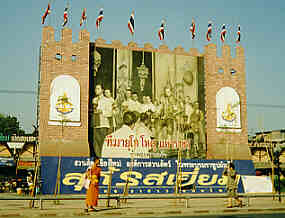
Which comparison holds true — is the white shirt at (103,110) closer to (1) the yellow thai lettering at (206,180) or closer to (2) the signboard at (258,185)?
(1) the yellow thai lettering at (206,180)

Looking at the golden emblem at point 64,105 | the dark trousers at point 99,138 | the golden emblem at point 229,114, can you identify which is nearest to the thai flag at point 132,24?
the golden emblem at point 64,105

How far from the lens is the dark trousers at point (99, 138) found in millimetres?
33344

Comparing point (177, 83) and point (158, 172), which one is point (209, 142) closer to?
point (177, 83)

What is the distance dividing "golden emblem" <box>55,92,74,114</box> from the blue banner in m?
6.24

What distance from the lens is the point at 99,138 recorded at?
33500mm

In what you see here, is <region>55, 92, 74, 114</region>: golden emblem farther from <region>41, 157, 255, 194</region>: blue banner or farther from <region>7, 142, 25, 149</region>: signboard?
<region>7, 142, 25, 149</region>: signboard

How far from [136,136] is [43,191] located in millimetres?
10724

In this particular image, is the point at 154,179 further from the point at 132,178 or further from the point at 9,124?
the point at 9,124

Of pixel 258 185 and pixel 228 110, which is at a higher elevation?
pixel 228 110

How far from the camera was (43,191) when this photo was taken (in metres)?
26.1

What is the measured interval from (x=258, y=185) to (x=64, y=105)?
16859mm

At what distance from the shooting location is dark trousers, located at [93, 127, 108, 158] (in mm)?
33344

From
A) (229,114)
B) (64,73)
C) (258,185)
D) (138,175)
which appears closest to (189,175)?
(138,175)

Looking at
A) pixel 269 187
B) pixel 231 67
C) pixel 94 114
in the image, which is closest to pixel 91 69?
pixel 94 114
